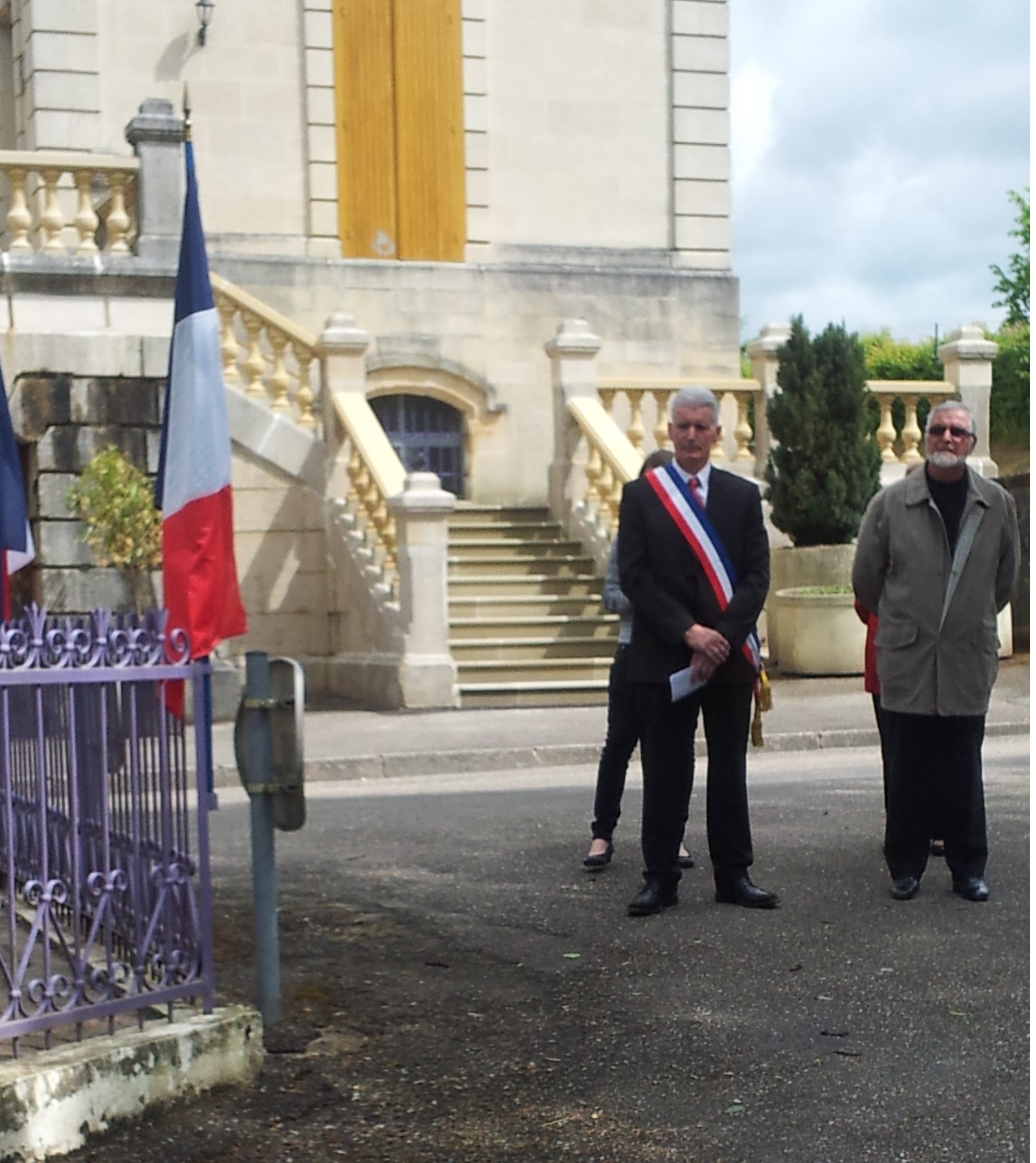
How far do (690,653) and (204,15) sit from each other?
1481 centimetres

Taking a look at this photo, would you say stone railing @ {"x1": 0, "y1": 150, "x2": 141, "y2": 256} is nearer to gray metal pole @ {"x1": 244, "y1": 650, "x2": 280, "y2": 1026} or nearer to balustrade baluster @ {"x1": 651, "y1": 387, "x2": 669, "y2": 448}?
balustrade baluster @ {"x1": 651, "y1": 387, "x2": 669, "y2": 448}

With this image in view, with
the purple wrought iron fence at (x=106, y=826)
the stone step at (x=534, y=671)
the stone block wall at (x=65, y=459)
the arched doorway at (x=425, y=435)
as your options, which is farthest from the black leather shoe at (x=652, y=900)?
the arched doorway at (x=425, y=435)

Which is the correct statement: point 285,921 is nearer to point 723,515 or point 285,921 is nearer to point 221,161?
point 723,515

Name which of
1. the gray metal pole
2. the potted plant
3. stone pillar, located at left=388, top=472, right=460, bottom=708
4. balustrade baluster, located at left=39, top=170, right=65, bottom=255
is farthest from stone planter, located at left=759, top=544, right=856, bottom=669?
the gray metal pole

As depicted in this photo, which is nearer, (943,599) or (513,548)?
(943,599)

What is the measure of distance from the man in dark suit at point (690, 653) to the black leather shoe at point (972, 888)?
71cm

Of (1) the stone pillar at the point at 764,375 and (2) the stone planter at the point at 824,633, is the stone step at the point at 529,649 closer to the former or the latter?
(2) the stone planter at the point at 824,633

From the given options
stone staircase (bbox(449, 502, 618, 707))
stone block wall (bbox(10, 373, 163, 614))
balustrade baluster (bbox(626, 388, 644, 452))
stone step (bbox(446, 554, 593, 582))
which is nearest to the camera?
stone block wall (bbox(10, 373, 163, 614))

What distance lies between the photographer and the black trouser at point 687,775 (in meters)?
6.25

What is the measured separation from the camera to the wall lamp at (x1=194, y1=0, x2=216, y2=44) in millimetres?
18828

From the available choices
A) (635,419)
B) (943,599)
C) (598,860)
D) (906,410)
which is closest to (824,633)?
(635,419)

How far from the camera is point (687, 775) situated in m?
6.33

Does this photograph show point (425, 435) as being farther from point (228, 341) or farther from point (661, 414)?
point (228, 341)

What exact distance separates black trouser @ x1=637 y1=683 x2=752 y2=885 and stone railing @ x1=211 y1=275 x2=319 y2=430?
34.5 feet
